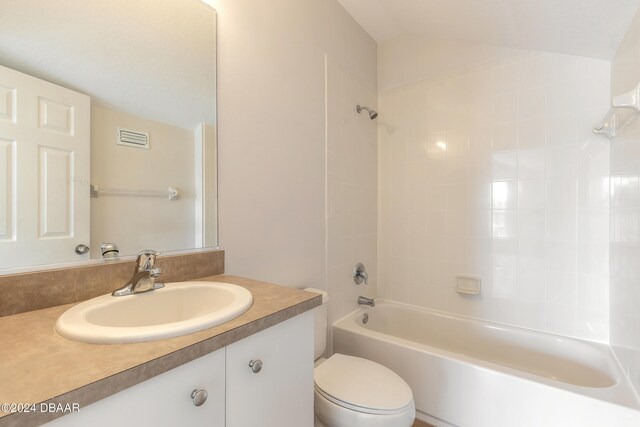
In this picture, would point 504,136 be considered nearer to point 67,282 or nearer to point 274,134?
point 274,134

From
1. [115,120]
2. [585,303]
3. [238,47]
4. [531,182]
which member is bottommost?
[585,303]

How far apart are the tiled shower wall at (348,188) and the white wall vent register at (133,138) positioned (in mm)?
1041

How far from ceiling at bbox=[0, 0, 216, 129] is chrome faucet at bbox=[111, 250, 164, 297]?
0.51 m

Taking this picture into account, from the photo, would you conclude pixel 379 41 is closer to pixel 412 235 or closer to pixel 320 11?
pixel 320 11

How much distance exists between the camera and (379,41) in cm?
238

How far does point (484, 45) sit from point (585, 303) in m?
1.73

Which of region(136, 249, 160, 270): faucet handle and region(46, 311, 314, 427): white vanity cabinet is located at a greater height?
region(136, 249, 160, 270): faucet handle

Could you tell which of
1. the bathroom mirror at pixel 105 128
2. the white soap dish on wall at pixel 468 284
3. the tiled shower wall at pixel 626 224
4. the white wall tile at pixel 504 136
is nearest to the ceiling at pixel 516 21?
the tiled shower wall at pixel 626 224

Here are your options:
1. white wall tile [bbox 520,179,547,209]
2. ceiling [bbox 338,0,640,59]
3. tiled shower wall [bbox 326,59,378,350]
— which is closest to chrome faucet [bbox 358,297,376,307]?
tiled shower wall [bbox 326,59,378,350]

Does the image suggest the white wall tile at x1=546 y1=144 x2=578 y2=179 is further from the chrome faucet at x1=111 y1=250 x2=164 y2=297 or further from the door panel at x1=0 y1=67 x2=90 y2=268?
the door panel at x1=0 y1=67 x2=90 y2=268

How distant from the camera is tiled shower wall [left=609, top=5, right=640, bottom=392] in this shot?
1.19 metres

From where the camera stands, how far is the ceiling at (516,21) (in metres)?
1.21

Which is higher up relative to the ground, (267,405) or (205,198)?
(205,198)

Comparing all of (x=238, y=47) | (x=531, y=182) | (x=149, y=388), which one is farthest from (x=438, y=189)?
(x=149, y=388)
